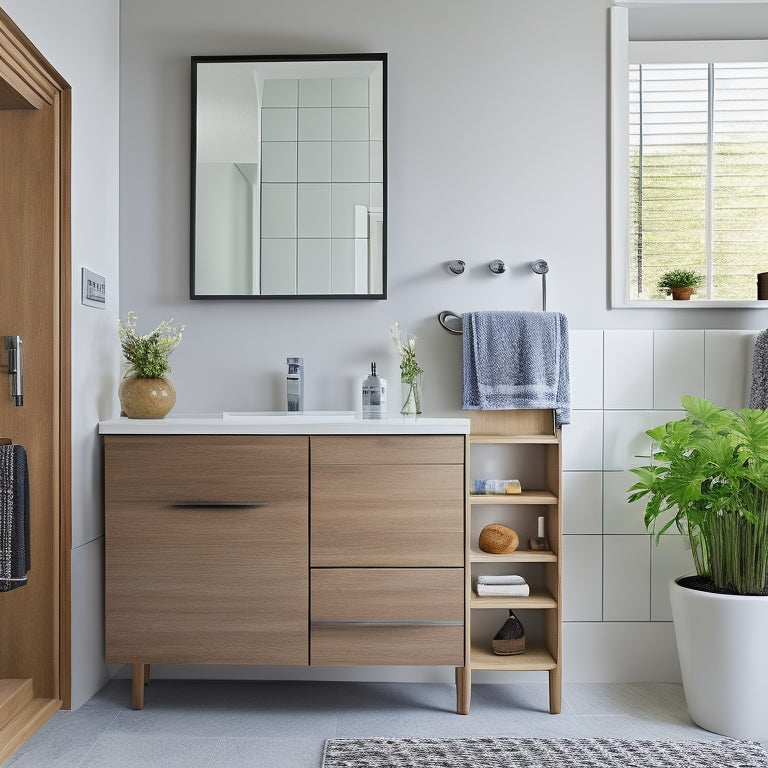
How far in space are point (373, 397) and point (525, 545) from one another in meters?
0.73

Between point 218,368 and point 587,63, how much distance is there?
164 centimetres

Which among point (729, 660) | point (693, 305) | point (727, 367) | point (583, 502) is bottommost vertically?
point (729, 660)

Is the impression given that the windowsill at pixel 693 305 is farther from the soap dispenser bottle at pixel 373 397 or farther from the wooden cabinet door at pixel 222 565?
the wooden cabinet door at pixel 222 565

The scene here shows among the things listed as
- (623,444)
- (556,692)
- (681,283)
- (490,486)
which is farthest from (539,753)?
(681,283)

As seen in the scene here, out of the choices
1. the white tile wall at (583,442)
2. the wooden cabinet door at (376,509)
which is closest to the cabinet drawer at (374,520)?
the wooden cabinet door at (376,509)

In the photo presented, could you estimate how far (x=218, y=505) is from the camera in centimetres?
216

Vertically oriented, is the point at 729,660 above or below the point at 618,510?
below

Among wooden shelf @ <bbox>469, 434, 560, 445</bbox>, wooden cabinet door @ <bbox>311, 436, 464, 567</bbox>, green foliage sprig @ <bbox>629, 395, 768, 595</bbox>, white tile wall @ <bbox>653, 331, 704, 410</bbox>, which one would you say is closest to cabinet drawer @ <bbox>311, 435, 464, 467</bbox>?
wooden cabinet door @ <bbox>311, 436, 464, 567</bbox>

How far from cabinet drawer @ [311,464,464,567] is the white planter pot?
0.69 m

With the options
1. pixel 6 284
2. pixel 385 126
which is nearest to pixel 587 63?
pixel 385 126

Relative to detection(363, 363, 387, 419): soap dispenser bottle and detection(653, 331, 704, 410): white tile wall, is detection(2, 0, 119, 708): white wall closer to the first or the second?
detection(363, 363, 387, 419): soap dispenser bottle

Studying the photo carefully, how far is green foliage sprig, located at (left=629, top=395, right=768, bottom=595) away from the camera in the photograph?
78.6 inches

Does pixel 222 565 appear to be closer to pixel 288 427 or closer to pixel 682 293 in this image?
pixel 288 427

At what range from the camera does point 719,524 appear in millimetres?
2100
